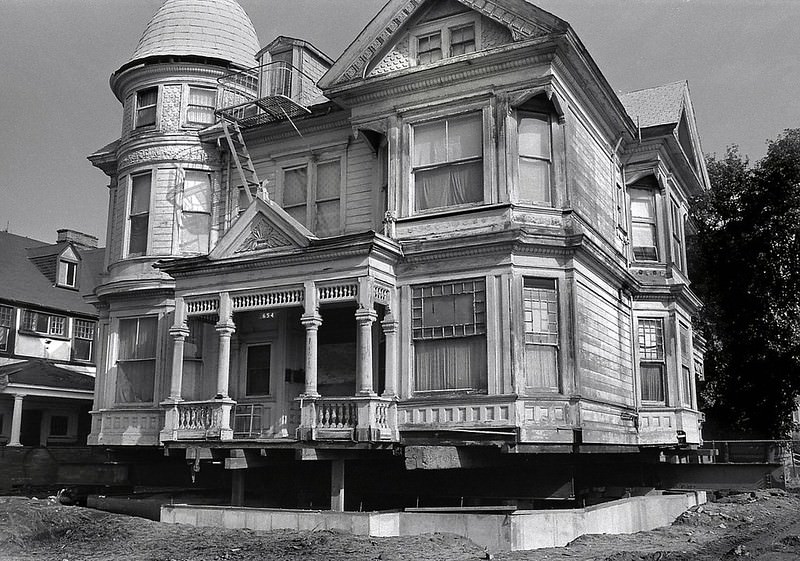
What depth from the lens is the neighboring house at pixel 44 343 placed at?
3384cm

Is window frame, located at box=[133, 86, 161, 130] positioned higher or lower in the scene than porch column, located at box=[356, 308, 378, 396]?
higher

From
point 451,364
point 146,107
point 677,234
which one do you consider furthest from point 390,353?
point 677,234

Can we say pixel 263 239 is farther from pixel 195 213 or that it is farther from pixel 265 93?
pixel 265 93

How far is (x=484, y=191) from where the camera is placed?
1808 cm

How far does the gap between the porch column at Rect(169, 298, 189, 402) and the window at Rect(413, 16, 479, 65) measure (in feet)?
26.6

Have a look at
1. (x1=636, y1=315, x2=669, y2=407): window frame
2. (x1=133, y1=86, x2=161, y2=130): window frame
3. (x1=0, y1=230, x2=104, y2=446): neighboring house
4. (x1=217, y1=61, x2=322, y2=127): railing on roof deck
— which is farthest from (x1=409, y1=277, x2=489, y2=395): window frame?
(x1=0, y1=230, x2=104, y2=446): neighboring house

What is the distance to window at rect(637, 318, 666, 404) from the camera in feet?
74.5

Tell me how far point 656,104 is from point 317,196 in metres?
10.5

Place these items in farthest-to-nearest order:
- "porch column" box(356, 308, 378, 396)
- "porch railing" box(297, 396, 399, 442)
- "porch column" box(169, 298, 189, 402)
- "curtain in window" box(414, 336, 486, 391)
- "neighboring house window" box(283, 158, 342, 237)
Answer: "neighboring house window" box(283, 158, 342, 237) < "porch column" box(169, 298, 189, 402) < "curtain in window" box(414, 336, 486, 391) < "porch column" box(356, 308, 378, 396) < "porch railing" box(297, 396, 399, 442)

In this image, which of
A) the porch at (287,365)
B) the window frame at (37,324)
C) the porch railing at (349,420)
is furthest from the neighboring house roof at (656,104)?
the window frame at (37,324)

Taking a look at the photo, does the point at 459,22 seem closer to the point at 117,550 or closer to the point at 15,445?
the point at 117,550

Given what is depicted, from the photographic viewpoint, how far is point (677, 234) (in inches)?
1000

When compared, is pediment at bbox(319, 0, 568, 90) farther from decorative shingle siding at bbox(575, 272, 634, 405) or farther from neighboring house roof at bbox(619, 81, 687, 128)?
neighboring house roof at bbox(619, 81, 687, 128)

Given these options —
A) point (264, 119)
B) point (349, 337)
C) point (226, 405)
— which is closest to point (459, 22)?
point (264, 119)
